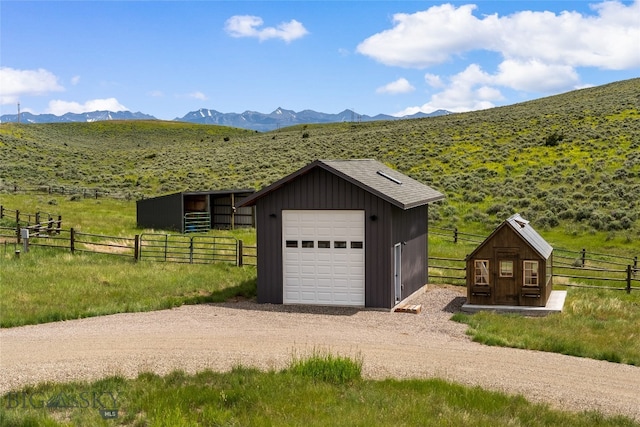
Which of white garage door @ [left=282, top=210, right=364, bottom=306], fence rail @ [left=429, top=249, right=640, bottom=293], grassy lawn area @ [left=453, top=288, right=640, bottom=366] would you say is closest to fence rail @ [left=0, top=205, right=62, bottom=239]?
white garage door @ [left=282, top=210, right=364, bottom=306]

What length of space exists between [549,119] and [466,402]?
6457 centimetres

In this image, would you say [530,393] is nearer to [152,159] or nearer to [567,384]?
[567,384]

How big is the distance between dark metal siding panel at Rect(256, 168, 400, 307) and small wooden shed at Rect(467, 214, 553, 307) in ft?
8.51

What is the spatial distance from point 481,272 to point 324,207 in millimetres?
4929

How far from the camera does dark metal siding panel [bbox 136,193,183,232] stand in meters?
37.0

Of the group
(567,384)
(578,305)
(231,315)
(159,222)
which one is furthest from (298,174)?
(159,222)

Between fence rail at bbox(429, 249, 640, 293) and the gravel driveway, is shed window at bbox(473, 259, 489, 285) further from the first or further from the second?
fence rail at bbox(429, 249, 640, 293)

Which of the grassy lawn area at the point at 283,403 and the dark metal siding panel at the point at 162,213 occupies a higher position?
the dark metal siding panel at the point at 162,213

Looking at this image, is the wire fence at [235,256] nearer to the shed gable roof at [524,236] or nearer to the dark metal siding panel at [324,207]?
the shed gable roof at [524,236]

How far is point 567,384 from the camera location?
37.8 feet

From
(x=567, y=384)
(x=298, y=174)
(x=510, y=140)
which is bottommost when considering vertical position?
(x=567, y=384)

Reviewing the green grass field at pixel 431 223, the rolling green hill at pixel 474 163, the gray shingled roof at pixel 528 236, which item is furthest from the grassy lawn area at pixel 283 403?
the rolling green hill at pixel 474 163

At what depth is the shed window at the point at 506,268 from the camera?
62.4ft

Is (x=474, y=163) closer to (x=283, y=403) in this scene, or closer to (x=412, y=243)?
(x=412, y=243)
